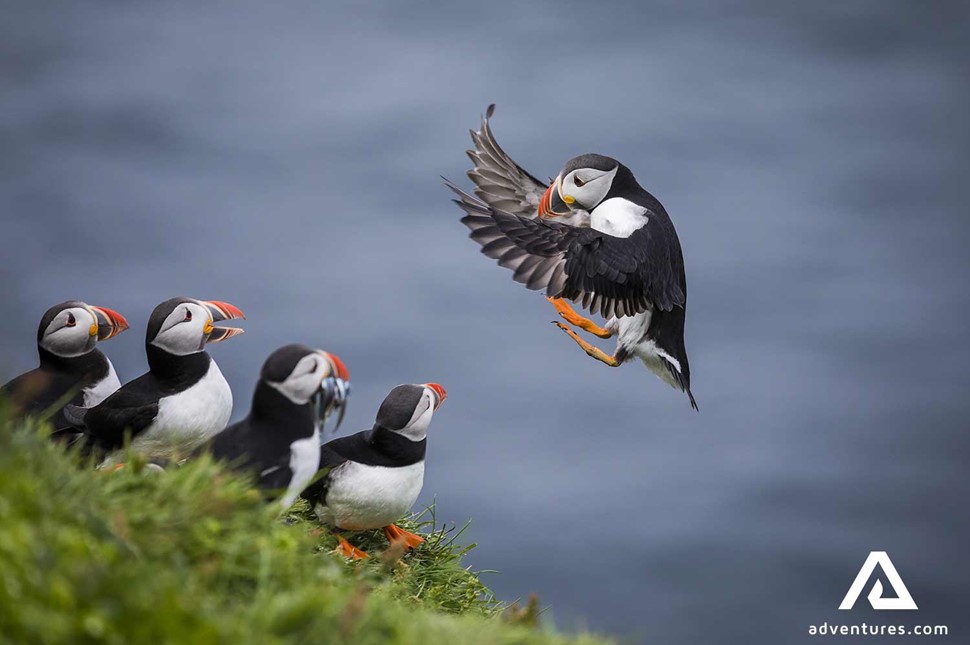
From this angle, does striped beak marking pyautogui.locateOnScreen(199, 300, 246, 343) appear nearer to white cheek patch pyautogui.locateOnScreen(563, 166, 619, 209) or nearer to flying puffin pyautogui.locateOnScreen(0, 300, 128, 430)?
flying puffin pyautogui.locateOnScreen(0, 300, 128, 430)

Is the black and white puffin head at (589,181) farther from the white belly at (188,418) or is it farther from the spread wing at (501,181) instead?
the white belly at (188,418)

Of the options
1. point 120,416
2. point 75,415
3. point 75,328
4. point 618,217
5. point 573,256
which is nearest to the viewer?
point 120,416

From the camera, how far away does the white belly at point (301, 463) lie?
15.1 feet

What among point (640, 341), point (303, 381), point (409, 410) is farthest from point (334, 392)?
point (640, 341)

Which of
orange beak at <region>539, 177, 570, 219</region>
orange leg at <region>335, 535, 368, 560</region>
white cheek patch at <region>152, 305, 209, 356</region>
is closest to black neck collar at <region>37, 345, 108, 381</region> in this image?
white cheek patch at <region>152, 305, 209, 356</region>

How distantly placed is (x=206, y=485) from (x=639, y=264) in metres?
3.26

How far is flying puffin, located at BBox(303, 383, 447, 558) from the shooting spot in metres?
5.57

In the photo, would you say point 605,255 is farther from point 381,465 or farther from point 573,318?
point 381,465

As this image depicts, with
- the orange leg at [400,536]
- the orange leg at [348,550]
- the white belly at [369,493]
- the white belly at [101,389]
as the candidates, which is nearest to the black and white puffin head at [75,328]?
the white belly at [101,389]

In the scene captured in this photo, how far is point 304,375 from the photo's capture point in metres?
4.58

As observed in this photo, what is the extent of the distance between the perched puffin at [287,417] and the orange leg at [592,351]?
248 centimetres

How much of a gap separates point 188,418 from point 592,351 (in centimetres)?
255

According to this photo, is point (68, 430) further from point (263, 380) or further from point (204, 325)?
point (263, 380)

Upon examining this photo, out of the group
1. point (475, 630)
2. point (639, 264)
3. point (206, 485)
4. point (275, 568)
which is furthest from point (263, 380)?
point (639, 264)
